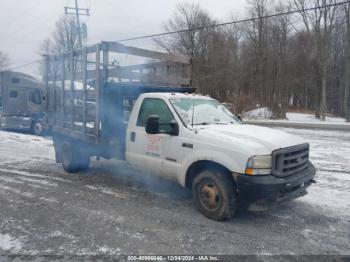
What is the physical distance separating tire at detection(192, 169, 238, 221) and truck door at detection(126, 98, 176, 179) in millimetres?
605

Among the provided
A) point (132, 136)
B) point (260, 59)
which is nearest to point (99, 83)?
point (132, 136)

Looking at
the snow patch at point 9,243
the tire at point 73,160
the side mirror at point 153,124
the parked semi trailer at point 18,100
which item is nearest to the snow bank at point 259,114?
the parked semi trailer at point 18,100

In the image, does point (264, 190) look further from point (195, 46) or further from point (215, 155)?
point (195, 46)

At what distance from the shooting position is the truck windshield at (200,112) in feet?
17.8

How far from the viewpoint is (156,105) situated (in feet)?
19.1

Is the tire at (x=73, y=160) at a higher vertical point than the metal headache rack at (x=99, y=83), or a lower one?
lower

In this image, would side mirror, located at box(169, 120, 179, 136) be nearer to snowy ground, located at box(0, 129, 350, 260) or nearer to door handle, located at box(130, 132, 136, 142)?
door handle, located at box(130, 132, 136, 142)

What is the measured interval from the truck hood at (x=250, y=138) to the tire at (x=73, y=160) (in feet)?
12.3

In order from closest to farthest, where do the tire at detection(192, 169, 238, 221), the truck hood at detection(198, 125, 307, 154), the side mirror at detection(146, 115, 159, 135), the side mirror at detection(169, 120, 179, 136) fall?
1. the truck hood at detection(198, 125, 307, 154)
2. the tire at detection(192, 169, 238, 221)
3. the side mirror at detection(146, 115, 159, 135)
4. the side mirror at detection(169, 120, 179, 136)

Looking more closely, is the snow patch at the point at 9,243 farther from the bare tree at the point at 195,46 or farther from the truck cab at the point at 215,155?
the bare tree at the point at 195,46

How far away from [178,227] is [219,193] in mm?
764

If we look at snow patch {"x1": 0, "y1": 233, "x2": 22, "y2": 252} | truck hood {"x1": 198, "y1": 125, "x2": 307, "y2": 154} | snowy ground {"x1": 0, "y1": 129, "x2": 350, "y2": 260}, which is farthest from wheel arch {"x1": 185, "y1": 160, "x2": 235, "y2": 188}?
snow patch {"x1": 0, "y1": 233, "x2": 22, "y2": 252}

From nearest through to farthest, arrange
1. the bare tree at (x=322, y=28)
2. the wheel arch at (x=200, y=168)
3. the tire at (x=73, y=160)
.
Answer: the wheel arch at (x=200, y=168) → the tire at (x=73, y=160) → the bare tree at (x=322, y=28)

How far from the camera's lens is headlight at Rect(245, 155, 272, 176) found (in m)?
4.32
